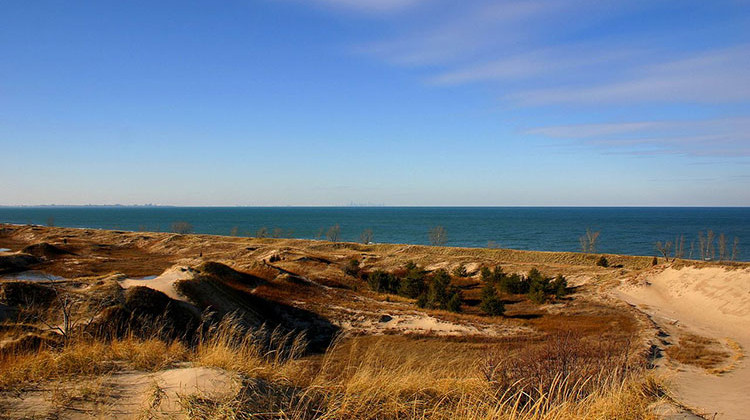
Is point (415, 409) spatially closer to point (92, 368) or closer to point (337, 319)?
point (92, 368)

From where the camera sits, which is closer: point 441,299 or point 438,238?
point 441,299

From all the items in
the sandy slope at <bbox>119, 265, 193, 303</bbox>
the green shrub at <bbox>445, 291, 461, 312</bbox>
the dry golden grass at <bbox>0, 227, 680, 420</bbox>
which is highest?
the dry golden grass at <bbox>0, 227, 680, 420</bbox>

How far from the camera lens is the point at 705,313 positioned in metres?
33.2

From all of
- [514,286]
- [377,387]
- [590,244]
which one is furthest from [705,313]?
[590,244]

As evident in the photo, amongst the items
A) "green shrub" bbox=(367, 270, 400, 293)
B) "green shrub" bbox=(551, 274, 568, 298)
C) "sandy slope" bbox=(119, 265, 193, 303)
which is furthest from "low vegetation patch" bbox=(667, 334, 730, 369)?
"sandy slope" bbox=(119, 265, 193, 303)

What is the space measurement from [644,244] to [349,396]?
126521 millimetres

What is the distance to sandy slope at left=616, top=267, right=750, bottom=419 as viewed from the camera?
14656 millimetres

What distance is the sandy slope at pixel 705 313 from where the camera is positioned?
577 inches

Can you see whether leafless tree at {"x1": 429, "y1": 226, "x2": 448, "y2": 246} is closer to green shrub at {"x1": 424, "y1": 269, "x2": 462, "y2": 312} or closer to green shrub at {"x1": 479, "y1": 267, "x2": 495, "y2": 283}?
green shrub at {"x1": 479, "y1": 267, "x2": 495, "y2": 283}

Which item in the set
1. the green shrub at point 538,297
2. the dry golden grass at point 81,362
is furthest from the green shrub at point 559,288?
the dry golden grass at point 81,362

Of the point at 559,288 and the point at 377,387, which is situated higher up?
the point at 377,387

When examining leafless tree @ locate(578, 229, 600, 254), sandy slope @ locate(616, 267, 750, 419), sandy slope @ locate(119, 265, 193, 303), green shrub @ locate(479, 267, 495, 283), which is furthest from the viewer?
leafless tree @ locate(578, 229, 600, 254)

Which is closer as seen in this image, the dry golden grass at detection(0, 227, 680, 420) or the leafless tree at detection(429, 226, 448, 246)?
the dry golden grass at detection(0, 227, 680, 420)

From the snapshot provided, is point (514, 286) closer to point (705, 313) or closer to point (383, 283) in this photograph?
point (383, 283)
